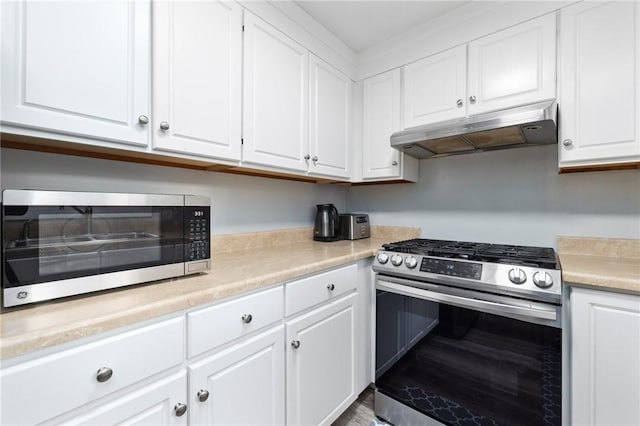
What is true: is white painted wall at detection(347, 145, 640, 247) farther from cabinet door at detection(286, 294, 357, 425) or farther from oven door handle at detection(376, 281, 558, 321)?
cabinet door at detection(286, 294, 357, 425)

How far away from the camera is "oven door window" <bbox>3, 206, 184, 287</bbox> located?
729 mm

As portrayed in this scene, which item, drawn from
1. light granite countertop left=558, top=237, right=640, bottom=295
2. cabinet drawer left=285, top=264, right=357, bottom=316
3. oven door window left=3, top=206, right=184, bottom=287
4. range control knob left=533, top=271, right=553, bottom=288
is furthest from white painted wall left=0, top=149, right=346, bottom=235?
light granite countertop left=558, top=237, right=640, bottom=295

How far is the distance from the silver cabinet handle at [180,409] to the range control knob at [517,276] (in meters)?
1.34

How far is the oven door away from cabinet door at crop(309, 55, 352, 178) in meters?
0.86

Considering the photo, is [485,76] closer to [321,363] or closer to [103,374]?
[321,363]

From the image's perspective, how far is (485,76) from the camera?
5.28 ft

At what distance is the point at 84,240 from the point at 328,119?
1535 millimetres

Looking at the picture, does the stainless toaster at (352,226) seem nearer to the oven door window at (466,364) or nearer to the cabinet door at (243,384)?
the oven door window at (466,364)

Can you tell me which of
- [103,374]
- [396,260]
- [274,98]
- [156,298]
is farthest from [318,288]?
[274,98]

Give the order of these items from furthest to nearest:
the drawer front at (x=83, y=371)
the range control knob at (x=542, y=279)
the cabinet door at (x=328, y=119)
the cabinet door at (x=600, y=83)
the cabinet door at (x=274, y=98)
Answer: the cabinet door at (x=328, y=119)
the cabinet door at (x=274, y=98)
the cabinet door at (x=600, y=83)
the range control knob at (x=542, y=279)
the drawer front at (x=83, y=371)

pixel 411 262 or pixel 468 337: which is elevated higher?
pixel 411 262

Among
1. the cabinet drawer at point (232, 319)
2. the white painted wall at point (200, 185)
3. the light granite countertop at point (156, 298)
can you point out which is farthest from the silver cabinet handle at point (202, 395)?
the white painted wall at point (200, 185)

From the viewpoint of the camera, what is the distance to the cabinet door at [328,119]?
71.3 inches

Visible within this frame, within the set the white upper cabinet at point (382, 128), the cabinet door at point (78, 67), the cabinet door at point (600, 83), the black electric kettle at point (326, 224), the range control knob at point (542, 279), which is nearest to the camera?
the cabinet door at point (78, 67)
